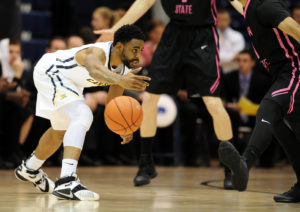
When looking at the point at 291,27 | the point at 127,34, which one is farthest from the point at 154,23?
the point at 291,27

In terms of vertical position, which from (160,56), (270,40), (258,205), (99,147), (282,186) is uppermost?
(270,40)

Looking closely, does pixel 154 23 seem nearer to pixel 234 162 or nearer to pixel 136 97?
pixel 136 97

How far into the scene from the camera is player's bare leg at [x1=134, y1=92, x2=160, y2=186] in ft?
18.8

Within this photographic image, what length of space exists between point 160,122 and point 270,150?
5.53 ft

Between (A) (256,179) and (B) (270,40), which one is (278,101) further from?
(A) (256,179)

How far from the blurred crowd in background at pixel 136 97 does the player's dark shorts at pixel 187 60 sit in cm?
228

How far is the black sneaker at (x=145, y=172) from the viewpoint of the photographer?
5.67 m

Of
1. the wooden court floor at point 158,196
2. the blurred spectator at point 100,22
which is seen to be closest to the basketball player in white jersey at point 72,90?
the wooden court floor at point 158,196

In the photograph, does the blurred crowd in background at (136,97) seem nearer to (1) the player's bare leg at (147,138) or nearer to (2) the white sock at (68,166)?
(1) the player's bare leg at (147,138)

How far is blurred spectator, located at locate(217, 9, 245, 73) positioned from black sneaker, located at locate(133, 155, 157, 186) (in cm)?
423

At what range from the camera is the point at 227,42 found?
32.6ft

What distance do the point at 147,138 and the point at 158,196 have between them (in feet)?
3.77

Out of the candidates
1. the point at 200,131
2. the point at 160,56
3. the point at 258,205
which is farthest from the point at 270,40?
the point at 200,131

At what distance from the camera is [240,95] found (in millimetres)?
9445
